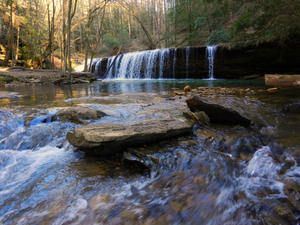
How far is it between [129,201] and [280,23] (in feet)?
23.2

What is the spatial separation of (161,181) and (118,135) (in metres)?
0.74

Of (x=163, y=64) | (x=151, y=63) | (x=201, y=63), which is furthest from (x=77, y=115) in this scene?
(x=151, y=63)

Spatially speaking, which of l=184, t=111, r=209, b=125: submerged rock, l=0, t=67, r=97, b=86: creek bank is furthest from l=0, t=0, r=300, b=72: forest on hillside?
l=184, t=111, r=209, b=125: submerged rock

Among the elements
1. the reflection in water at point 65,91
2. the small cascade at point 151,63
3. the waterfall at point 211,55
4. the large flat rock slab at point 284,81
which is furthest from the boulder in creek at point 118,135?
the small cascade at point 151,63

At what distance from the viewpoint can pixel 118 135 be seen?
8.02ft

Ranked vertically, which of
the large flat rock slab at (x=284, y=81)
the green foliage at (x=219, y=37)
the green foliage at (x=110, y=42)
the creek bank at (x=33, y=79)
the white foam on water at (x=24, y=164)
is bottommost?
the white foam on water at (x=24, y=164)

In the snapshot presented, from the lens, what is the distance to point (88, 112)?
394 cm

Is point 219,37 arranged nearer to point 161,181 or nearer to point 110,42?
point 110,42

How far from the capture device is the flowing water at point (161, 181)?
1.69 meters

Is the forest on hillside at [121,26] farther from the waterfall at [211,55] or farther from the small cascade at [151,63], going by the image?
the small cascade at [151,63]

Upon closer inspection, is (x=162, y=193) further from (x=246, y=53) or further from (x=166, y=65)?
(x=166, y=65)

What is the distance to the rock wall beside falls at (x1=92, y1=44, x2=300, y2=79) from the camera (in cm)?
1255

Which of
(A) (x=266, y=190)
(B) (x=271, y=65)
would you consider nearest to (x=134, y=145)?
(A) (x=266, y=190)

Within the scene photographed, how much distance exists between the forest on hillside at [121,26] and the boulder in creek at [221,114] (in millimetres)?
4517
